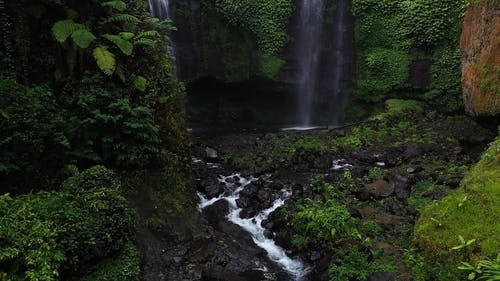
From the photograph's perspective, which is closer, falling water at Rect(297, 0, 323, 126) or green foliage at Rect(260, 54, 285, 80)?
green foliage at Rect(260, 54, 285, 80)

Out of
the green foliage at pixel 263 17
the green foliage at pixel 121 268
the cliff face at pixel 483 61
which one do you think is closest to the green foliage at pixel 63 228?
the green foliage at pixel 121 268

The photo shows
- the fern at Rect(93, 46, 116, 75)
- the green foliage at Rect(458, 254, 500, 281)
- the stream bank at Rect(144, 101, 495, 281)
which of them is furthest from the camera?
the fern at Rect(93, 46, 116, 75)

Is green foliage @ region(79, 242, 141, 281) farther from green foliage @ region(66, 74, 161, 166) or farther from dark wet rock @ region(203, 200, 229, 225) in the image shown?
dark wet rock @ region(203, 200, 229, 225)

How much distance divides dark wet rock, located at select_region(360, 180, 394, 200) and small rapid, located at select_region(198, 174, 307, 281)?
201 cm

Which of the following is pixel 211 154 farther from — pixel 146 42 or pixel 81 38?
pixel 81 38

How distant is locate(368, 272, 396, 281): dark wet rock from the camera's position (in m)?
7.04

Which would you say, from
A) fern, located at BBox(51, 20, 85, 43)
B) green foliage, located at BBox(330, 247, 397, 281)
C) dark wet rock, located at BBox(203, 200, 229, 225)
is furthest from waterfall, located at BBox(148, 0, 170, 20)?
green foliage, located at BBox(330, 247, 397, 281)

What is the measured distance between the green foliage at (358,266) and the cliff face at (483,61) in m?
5.93

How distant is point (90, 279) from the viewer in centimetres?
645

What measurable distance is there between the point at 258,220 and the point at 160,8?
11.6 m

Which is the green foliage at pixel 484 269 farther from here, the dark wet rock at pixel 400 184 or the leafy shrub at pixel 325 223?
the dark wet rock at pixel 400 184

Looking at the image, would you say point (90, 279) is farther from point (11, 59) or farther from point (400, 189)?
point (400, 189)

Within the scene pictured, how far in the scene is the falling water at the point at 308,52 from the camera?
1941cm

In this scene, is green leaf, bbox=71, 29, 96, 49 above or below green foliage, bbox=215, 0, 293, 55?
below
